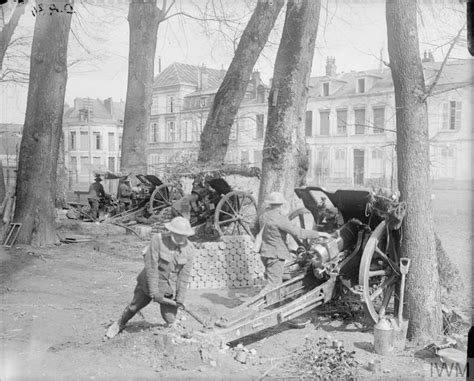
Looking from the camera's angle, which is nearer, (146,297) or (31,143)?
(146,297)

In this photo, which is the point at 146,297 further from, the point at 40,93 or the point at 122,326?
the point at 40,93

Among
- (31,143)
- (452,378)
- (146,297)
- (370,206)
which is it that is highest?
(31,143)

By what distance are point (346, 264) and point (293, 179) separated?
322 centimetres

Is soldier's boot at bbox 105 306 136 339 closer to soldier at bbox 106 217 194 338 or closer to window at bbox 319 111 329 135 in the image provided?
soldier at bbox 106 217 194 338

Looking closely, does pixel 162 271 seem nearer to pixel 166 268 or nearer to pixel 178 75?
pixel 166 268

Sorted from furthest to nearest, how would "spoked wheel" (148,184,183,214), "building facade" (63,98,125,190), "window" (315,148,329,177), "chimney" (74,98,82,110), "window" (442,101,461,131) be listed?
"chimney" (74,98,82,110)
"building facade" (63,98,125,190)
"window" (315,148,329,177)
"window" (442,101,461,131)
"spoked wheel" (148,184,183,214)

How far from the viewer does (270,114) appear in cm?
1016

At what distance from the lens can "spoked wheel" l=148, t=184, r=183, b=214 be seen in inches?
580

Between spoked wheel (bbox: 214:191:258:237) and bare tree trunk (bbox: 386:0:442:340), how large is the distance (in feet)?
16.9

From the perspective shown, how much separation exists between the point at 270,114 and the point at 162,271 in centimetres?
518

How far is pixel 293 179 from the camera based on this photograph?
9.98 metres

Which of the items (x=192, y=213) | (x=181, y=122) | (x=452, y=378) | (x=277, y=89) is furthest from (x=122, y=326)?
(x=181, y=122)

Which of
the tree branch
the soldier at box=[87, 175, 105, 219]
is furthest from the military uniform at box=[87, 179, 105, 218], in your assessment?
the tree branch

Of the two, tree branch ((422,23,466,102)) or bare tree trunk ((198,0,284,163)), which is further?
bare tree trunk ((198,0,284,163))
